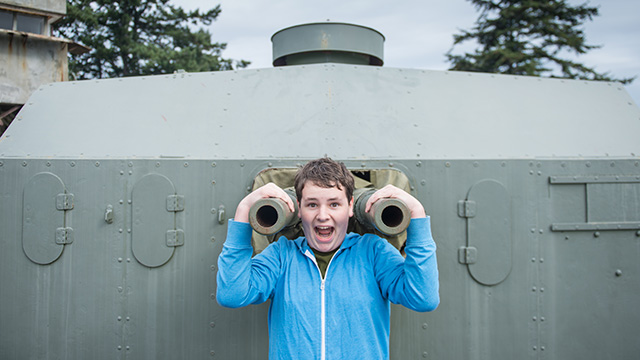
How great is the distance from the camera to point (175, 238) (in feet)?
8.91

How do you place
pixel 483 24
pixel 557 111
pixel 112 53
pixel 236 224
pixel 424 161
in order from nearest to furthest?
pixel 236 224 → pixel 424 161 → pixel 557 111 → pixel 112 53 → pixel 483 24

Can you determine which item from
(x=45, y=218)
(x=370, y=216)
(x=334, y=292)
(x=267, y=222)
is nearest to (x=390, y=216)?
(x=370, y=216)

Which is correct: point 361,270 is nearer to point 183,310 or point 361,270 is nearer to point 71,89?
point 183,310

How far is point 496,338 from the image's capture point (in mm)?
2738

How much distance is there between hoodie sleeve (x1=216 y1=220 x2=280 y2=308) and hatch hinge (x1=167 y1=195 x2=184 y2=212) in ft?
3.96

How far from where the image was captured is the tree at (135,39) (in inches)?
585

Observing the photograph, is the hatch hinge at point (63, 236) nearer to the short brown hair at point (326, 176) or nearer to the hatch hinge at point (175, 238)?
the hatch hinge at point (175, 238)

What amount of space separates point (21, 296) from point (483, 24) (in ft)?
62.9

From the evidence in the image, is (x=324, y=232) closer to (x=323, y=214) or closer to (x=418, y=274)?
(x=323, y=214)

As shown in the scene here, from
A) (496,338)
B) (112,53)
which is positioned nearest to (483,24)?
(112,53)

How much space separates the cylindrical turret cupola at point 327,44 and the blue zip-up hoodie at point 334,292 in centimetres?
240

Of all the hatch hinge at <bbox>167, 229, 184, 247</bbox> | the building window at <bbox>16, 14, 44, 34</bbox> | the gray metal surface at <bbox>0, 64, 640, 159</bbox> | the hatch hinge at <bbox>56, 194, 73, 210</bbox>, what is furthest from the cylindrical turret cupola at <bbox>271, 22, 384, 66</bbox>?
the building window at <bbox>16, 14, 44, 34</bbox>

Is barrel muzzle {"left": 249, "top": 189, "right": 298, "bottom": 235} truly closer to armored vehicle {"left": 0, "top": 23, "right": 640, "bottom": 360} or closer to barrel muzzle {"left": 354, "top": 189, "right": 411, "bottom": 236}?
barrel muzzle {"left": 354, "top": 189, "right": 411, "bottom": 236}

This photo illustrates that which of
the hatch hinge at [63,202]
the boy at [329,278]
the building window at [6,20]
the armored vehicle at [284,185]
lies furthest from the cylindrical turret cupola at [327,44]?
the building window at [6,20]
